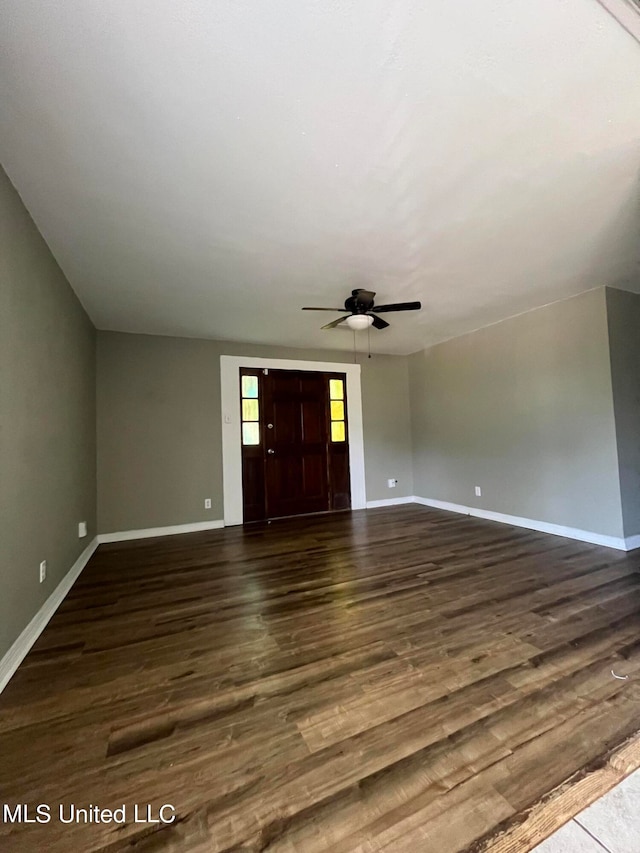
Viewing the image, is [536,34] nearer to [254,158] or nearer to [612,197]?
[254,158]

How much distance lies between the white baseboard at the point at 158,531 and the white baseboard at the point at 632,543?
4.26 metres

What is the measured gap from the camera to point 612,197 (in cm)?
195

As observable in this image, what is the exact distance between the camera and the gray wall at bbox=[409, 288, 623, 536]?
3.21 metres

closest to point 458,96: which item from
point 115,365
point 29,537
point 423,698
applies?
point 423,698

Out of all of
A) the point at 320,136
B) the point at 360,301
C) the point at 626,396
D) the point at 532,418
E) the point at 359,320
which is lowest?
the point at 532,418

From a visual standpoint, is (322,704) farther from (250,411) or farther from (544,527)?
(250,411)

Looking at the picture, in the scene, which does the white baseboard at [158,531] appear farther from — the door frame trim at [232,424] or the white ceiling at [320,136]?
the white ceiling at [320,136]

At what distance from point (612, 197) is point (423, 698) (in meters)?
2.79

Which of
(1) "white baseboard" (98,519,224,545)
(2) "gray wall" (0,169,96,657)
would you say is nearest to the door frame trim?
(1) "white baseboard" (98,519,224,545)

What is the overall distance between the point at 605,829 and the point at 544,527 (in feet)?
10.5

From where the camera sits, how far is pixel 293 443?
16.1 feet

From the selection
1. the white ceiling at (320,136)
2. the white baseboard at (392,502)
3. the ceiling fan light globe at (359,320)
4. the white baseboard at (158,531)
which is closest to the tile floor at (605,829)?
the white ceiling at (320,136)

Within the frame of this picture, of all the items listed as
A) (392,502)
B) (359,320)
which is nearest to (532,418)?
(359,320)

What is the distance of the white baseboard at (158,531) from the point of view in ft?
12.7
